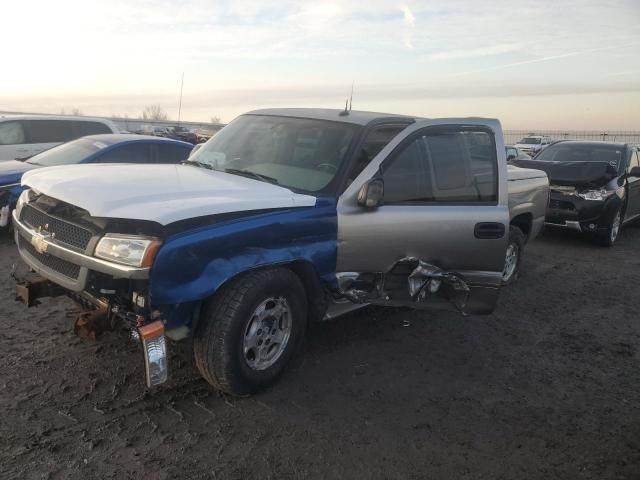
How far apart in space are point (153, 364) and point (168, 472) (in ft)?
1.87

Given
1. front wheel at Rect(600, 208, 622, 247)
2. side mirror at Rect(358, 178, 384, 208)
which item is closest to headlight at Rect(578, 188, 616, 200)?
front wheel at Rect(600, 208, 622, 247)

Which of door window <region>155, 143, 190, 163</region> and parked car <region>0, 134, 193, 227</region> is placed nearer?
parked car <region>0, 134, 193, 227</region>

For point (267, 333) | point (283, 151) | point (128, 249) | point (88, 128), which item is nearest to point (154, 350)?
point (128, 249)

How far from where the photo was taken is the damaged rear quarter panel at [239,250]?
3.05m

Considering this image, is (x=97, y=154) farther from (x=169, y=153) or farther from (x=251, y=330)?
(x=251, y=330)

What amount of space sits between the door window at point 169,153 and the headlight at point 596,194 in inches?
259

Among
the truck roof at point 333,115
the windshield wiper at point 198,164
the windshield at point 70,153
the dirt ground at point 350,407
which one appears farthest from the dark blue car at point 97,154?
the truck roof at point 333,115

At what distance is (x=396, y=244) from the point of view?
13.6 feet

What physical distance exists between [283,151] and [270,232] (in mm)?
1142

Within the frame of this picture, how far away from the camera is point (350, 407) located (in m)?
3.62

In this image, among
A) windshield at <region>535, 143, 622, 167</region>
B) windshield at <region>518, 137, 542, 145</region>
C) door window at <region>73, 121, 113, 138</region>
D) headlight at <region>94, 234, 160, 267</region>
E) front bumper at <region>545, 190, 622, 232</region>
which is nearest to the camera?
Result: headlight at <region>94, 234, 160, 267</region>

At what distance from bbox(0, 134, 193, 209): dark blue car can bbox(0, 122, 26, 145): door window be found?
349cm

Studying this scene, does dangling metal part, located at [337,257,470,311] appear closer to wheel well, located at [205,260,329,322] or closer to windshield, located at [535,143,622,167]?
wheel well, located at [205,260,329,322]

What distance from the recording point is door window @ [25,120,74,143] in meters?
11.3
